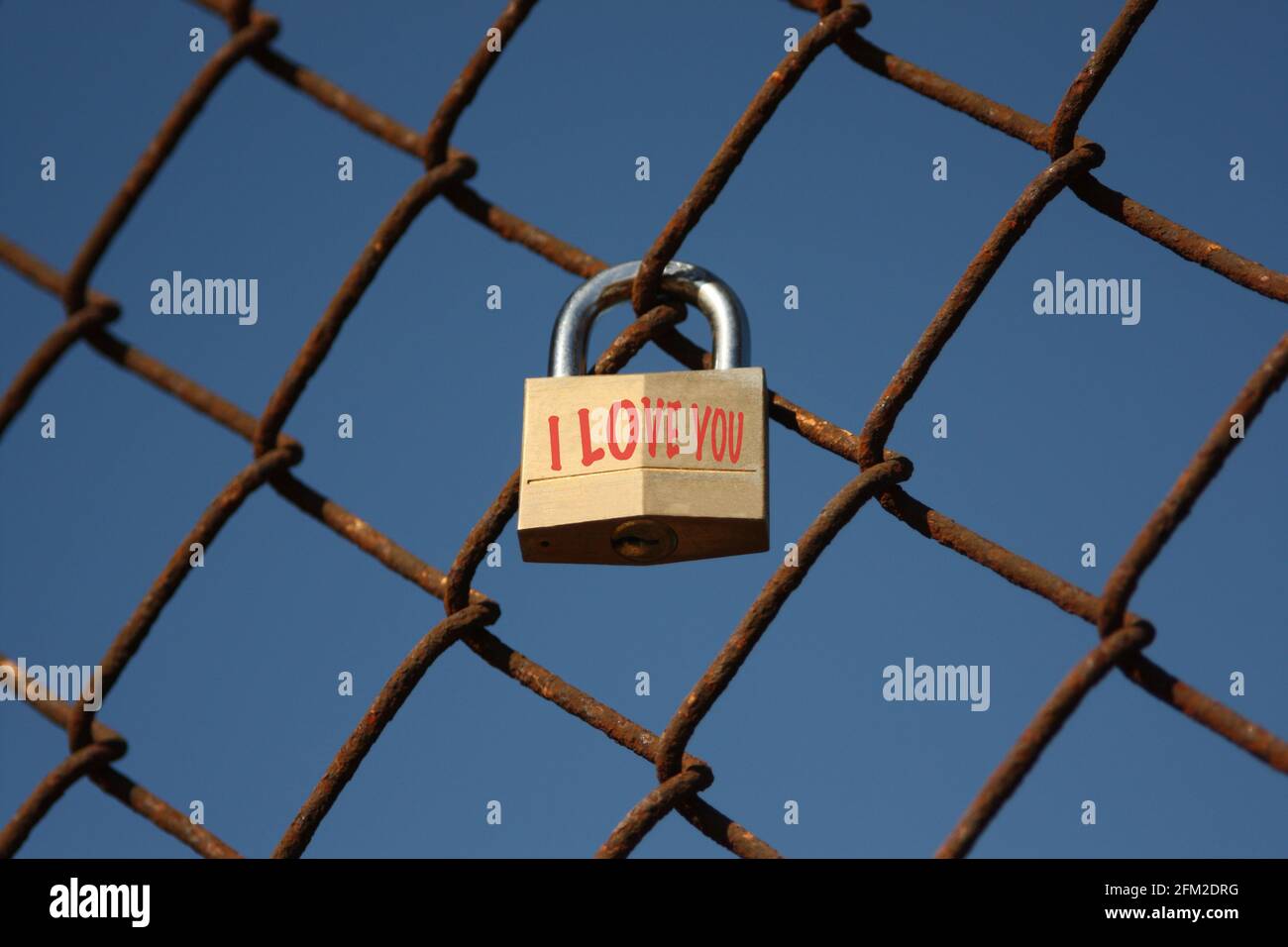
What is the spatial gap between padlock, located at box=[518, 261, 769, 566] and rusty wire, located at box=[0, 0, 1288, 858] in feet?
0.30

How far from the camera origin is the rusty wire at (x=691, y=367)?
229 cm

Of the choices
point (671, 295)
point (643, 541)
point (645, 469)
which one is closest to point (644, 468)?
point (645, 469)

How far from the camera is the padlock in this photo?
263cm

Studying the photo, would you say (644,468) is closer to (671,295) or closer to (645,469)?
(645,469)

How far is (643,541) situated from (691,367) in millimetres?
294

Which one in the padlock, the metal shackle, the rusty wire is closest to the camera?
the rusty wire

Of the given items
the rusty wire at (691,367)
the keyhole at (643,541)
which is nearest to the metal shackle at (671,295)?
the rusty wire at (691,367)

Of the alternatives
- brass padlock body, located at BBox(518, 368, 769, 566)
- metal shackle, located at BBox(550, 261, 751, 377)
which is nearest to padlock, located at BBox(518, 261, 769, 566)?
brass padlock body, located at BBox(518, 368, 769, 566)

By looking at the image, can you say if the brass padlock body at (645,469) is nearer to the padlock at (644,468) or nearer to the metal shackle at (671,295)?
the padlock at (644,468)

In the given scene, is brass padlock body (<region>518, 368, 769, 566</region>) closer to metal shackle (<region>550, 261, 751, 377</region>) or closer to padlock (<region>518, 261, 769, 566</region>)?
padlock (<region>518, 261, 769, 566</region>)

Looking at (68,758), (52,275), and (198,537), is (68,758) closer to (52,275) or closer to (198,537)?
(198,537)

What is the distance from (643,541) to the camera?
270cm

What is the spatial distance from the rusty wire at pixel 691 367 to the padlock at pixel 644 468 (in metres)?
0.09
